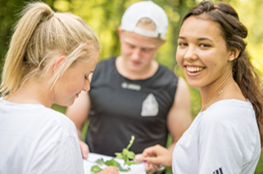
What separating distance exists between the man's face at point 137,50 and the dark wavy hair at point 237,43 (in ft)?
2.94

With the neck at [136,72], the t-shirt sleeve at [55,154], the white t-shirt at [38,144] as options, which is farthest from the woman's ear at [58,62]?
the neck at [136,72]

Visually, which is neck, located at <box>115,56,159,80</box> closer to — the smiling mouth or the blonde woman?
the blonde woman

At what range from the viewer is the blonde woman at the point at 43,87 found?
51.8 inches

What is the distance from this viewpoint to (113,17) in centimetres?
603

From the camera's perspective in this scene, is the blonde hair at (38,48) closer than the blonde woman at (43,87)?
No

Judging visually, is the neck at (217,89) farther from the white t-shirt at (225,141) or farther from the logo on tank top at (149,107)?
the logo on tank top at (149,107)

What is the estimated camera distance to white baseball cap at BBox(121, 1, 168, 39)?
8.32ft

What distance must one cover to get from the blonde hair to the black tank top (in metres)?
1.15

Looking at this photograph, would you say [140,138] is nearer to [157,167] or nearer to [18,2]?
[157,167]

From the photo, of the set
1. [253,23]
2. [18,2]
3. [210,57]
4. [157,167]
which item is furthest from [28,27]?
[253,23]

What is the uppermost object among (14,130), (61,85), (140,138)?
(61,85)

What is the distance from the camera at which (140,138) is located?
267 centimetres

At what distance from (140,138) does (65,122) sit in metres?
1.40

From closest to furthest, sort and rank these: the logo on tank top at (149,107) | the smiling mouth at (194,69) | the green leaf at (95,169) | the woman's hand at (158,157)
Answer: the smiling mouth at (194,69), the green leaf at (95,169), the woman's hand at (158,157), the logo on tank top at (149,107)
